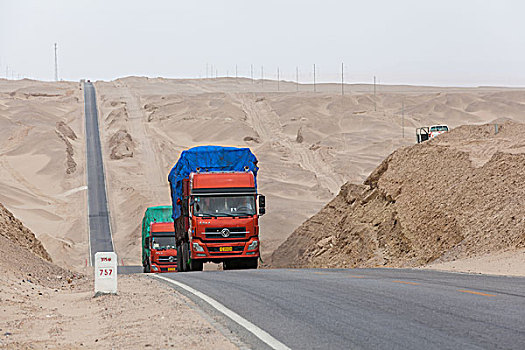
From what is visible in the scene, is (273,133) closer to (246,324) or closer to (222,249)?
(222,249)

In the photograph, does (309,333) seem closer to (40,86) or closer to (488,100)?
(488,100)

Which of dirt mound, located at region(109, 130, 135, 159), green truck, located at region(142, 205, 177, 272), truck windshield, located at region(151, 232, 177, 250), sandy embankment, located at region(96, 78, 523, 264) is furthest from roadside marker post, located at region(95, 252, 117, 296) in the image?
dirt mound, located at region(109, 130, 135, 159)

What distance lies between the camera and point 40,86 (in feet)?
570

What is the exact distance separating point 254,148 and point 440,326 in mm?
90463

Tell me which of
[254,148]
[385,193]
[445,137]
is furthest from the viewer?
[254,148]

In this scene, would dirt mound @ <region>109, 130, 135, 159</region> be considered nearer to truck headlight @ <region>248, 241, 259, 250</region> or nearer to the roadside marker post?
truck headlight @ <region>248, 241, 259, 250</region>

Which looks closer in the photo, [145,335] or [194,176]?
[145,335]

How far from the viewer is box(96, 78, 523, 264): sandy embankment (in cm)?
7381

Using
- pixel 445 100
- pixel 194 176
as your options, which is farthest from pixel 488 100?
pixel 194 176

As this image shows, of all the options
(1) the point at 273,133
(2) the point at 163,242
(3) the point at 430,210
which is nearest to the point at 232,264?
(3) the point at 430,210

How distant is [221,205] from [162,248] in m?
11.2

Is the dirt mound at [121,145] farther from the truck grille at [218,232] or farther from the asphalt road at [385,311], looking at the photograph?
the asphalt road at [385,311]

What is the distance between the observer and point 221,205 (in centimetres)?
2730

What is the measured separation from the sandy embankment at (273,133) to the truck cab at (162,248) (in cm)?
1125
